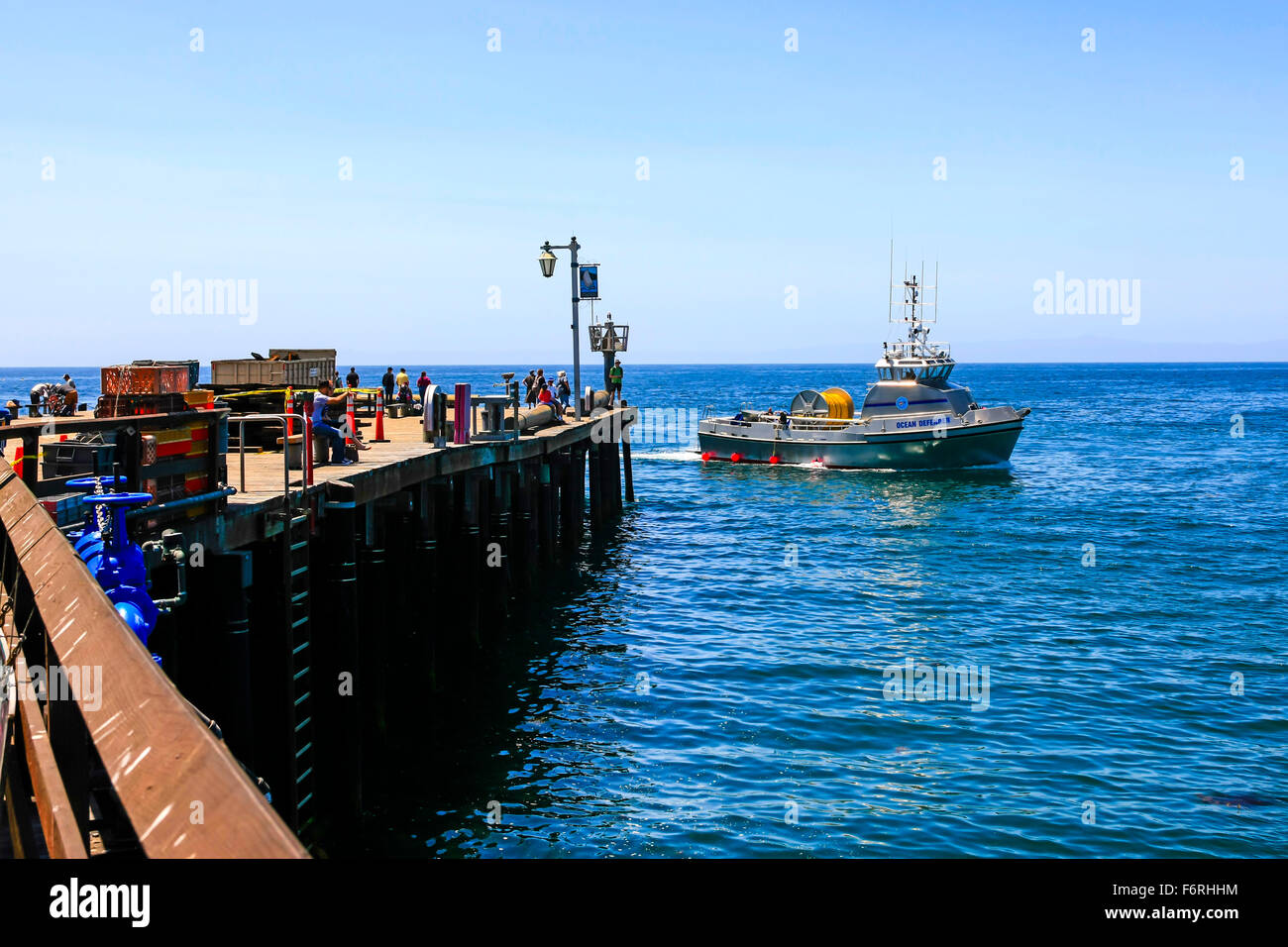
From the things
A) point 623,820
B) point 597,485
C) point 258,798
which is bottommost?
point 623,820

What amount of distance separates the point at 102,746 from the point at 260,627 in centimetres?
1043

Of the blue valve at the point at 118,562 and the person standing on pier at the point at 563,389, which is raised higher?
the person standing on pier at the point at 563,389

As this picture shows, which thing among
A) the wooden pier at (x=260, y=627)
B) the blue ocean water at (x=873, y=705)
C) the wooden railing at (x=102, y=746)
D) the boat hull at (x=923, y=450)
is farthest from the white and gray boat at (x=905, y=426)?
the wooden railing at (x=102, y=746)

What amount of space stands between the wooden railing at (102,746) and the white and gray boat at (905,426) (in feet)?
152

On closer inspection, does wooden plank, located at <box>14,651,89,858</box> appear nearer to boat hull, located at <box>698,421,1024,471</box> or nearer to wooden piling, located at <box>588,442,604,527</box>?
wooden piling, located at <box>588,442,604,527</box>

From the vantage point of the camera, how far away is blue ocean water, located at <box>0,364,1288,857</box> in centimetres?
1216

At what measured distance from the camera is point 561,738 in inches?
597

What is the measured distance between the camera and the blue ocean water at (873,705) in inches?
479

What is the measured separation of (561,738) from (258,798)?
13848 mm

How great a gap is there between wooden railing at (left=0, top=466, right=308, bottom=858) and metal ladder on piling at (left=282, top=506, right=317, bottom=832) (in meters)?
6.83

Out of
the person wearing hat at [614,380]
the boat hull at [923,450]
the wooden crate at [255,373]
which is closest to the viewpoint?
the wooden crate at [255,373]

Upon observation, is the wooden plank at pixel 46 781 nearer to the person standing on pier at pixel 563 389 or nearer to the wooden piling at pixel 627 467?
the person standing on pier at pixel 563 389
